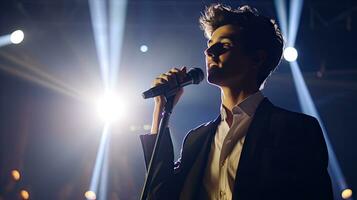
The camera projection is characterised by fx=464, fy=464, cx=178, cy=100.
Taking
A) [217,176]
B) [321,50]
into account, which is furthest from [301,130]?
[321,50]

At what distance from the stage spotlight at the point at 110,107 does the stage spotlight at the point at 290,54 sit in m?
2.15

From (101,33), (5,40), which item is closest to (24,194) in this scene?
(5,40)

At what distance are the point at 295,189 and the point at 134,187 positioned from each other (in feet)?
15.4

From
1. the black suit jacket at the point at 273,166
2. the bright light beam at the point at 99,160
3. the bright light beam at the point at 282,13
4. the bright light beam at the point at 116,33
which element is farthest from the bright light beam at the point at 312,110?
the black suit jacket at the point at 273,166

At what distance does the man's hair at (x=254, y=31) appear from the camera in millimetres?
1901

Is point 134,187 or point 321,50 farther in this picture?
point 134,187

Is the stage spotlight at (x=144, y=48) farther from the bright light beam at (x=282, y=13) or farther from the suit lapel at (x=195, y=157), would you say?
the suit lapel at (x=195, y=157)

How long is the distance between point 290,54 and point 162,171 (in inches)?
149

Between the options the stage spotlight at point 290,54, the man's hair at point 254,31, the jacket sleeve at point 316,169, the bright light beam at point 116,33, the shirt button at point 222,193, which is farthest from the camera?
the stage spotlight at point 290,54

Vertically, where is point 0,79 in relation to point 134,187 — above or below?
above

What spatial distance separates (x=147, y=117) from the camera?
20.2ft

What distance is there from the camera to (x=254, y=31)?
6.29 feet

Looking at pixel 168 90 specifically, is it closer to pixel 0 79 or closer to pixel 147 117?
pixel 147 117

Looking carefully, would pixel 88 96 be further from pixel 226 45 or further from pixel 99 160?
pixel 226 45
